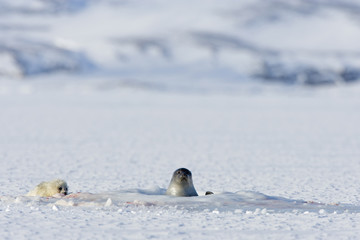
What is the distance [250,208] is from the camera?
376 cm

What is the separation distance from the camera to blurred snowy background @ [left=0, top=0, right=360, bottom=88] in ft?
141

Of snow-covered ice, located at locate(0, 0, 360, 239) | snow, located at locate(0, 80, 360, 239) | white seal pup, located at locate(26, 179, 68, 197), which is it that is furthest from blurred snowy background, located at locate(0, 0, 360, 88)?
white seal pup, located at locate(26, 179, 68, 197)

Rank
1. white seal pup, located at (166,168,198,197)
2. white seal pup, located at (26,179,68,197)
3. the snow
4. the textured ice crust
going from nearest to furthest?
the snow
the textured ice crust
white seal pup, located at (166,168,198,197)
white seal pup, located at (26,179,68,197)

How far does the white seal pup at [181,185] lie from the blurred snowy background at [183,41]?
3050 cm

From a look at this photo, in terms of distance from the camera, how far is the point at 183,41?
169 ft

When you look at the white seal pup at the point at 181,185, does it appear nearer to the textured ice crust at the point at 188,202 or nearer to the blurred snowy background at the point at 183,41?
the textured ice crust at the point at 188,202

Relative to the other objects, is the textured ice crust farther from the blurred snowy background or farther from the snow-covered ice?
the blurred snowy background

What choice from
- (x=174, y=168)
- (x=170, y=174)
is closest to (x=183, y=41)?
(x=174, y=168)

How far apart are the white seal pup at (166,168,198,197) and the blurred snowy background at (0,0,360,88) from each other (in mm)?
30503

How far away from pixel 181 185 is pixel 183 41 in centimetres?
4818

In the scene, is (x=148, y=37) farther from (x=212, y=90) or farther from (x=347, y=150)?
(x=347, y=150)

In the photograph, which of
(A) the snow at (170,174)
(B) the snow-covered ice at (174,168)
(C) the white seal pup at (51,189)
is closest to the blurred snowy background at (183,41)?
(B) the snow-covered ice at (174,168)

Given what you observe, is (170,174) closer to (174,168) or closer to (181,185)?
(174,168)

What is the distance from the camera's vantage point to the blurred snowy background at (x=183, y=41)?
42.9 m
